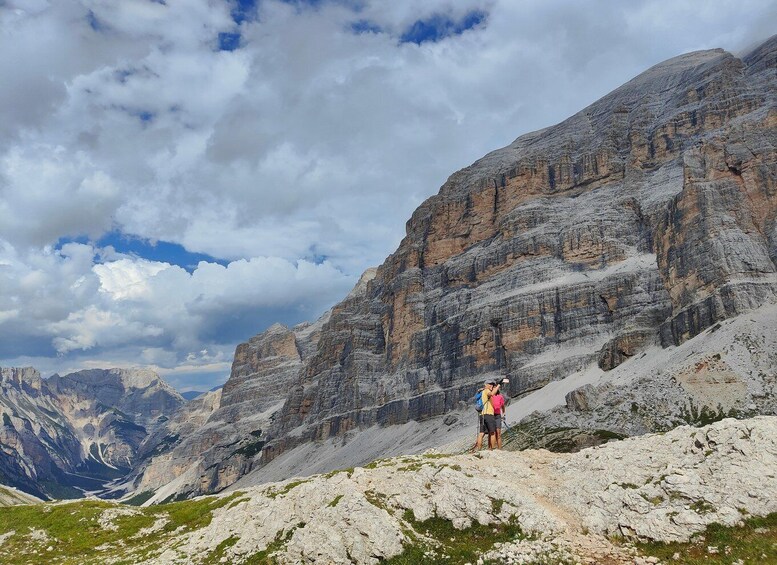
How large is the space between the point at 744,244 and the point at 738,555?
134 m

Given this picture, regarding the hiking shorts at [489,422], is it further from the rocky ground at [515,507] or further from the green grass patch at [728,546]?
the green grass patch at [728,546]

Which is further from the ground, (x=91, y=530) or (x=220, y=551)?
(x=220, y=551)

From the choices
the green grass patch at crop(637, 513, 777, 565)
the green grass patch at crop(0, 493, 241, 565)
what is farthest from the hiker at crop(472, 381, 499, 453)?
the green grass patch at crop(0, 493, 241, 565)

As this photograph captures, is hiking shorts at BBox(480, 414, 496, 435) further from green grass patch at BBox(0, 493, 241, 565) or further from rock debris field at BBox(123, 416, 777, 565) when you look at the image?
green grass patch at BBox(0, 493, 241, 565)

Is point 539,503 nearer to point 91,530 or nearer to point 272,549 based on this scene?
point 272,549

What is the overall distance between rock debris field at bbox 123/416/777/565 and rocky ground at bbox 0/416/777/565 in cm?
7

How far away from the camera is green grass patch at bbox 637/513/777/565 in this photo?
21.1 metres

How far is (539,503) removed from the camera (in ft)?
91.5

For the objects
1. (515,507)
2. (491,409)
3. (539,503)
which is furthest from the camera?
(491,409)

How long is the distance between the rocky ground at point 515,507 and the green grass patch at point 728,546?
1.27 feet

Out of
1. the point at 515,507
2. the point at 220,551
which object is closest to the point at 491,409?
the point at 515,507

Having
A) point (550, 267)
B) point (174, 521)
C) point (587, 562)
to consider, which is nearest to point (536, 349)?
point (550, 267)

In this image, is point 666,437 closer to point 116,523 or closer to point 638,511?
point 638,511

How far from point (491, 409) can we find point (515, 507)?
41.4 ft
